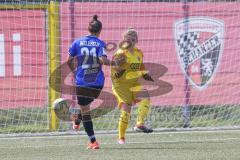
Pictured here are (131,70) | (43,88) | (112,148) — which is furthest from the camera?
(43,88)

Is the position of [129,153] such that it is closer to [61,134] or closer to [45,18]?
[61,134]

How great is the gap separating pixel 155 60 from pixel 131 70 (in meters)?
3.13

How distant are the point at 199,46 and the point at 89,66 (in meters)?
4.13

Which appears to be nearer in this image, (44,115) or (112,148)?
(112,148)

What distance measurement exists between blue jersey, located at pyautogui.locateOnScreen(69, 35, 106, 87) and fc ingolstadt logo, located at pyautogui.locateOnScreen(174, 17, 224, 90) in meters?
3.79

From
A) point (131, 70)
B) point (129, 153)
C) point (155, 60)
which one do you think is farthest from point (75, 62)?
point (155, 60)

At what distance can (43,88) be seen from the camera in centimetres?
1305

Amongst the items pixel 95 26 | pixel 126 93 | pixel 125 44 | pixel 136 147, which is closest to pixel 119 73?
pixel 126 93

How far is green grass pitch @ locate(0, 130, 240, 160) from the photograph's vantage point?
28.8 feet

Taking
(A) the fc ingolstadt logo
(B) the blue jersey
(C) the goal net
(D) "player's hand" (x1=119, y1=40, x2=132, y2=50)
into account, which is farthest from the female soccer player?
(A) the fc ingolstadt logo

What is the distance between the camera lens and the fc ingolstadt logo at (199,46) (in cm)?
1353

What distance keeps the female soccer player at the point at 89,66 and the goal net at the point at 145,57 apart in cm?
278

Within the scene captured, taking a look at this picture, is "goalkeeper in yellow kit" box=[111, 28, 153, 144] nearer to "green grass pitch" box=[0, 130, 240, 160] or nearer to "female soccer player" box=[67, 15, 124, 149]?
"female soccer player" box=[67, 15, 124, 149]

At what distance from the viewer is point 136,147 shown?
9844 mm
